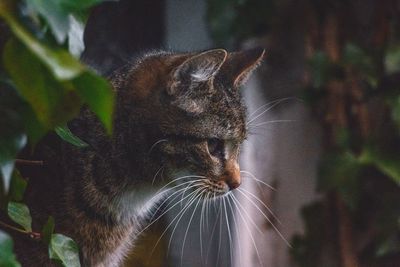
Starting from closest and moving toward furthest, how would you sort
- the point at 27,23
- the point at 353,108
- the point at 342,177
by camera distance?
1. the point at 27,23
2. the point at 342,177
3. the point at 353,108

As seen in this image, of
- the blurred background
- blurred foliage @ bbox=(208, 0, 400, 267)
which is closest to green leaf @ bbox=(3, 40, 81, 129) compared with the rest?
the blurred background

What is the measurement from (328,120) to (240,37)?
45 cm

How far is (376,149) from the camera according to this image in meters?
2.53

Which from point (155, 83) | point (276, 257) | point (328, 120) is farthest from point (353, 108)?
point (155, 83)

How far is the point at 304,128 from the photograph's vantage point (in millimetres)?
2822

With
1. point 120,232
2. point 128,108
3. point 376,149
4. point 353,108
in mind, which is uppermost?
point 353,108

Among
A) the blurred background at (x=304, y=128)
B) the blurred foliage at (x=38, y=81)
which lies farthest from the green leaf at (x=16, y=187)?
the blurred background at (x=304, y=128)

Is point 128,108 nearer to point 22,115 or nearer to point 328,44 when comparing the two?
point 22,115

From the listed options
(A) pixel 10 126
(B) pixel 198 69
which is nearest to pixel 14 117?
(A) pixel 10 126

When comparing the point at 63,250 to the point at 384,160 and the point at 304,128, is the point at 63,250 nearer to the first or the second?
the point at 384,160

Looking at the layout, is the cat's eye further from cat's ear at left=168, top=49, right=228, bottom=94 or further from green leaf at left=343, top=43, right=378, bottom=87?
green leaf at left=343, top=43, right=378, bottom=87

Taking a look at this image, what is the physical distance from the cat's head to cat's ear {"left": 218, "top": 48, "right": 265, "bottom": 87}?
0.03 m

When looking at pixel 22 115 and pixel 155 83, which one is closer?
pixel 22 115

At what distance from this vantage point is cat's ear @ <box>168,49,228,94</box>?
1.50 metres
